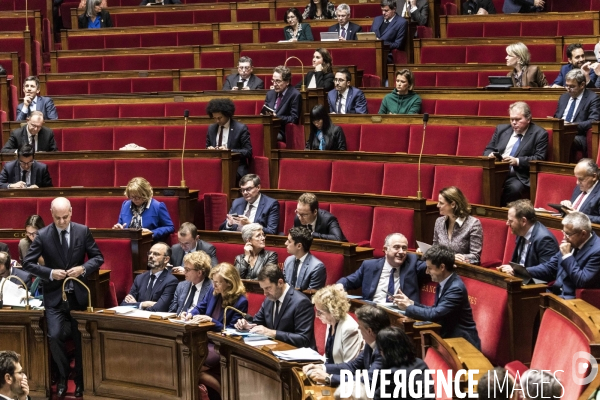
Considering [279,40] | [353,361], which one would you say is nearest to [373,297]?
[353,361]

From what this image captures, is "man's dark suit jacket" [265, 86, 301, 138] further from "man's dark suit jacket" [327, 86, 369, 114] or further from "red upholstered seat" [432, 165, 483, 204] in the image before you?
"red upholstered seat" [432, 165, 483, 204]

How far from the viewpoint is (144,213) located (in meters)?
2.42

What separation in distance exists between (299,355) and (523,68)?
135cm

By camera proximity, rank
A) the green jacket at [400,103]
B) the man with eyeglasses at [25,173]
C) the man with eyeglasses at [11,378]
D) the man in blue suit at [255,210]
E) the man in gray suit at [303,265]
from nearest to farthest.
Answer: the man with eyeglasses at [11,378]
the man in gray suit at [303,265]
the man in blue suit at [255,210]
the man with eyeglasses at [25,173]
the green jacket at [400,103]

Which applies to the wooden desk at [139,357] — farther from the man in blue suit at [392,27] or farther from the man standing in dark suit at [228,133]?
the man in blue suit at [392,27]

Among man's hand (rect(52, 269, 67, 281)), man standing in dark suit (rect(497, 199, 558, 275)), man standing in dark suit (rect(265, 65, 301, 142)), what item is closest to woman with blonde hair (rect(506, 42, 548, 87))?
man standing in dark suit (rect(265, 65, 301, 142))

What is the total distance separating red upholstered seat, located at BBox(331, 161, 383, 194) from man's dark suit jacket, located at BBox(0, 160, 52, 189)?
77 centimetres

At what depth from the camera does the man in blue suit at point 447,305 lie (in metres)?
1.72

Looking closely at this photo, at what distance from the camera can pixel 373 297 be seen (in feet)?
6.52

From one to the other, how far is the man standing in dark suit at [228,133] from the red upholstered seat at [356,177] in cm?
28

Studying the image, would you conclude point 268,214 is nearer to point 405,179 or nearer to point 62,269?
point 405,179

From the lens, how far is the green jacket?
2743mm

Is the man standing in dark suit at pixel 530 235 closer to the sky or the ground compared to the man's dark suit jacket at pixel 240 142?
closer to the ground

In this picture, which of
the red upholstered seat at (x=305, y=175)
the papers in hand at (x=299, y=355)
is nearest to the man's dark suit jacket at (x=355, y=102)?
the red upholstered seat at (x=305, y=175)
